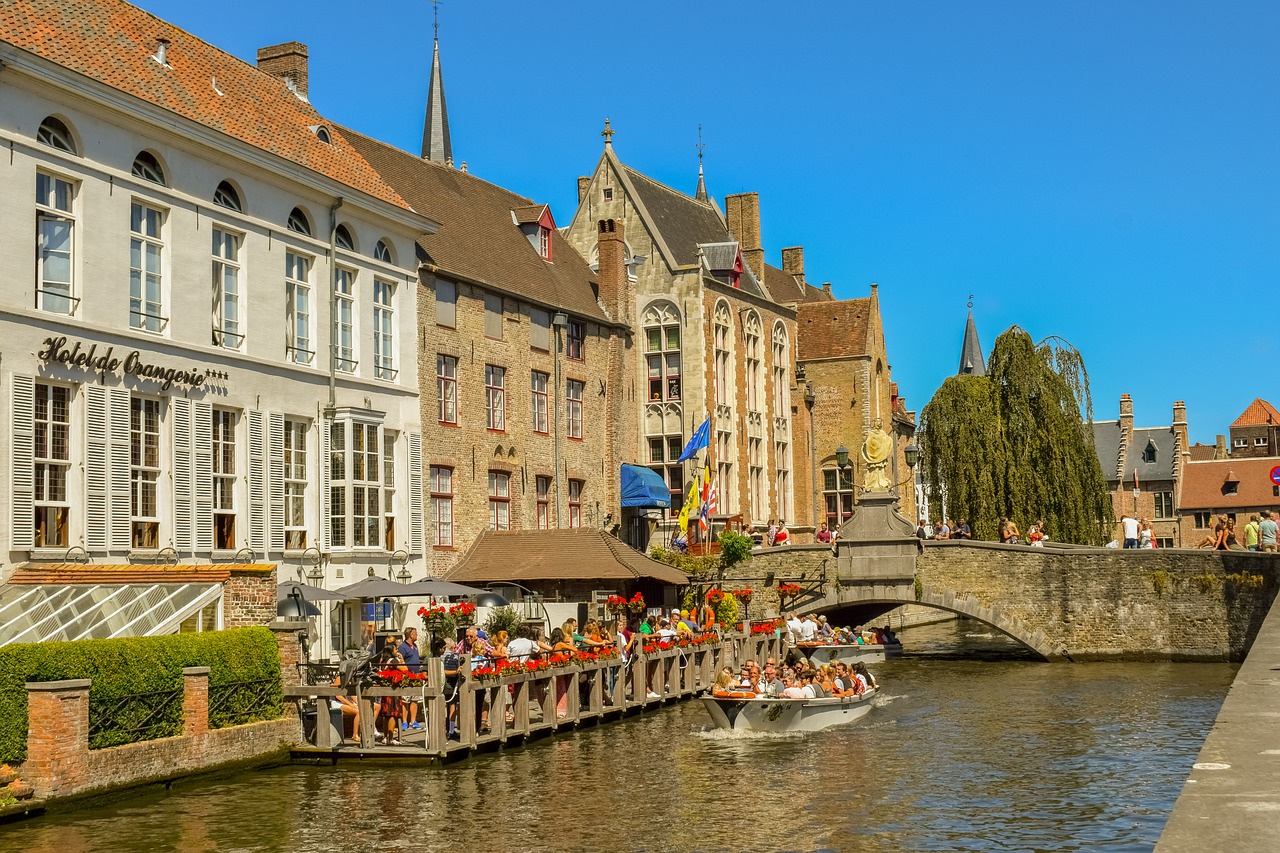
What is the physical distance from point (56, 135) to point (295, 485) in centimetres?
845

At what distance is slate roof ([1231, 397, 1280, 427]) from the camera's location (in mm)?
107438

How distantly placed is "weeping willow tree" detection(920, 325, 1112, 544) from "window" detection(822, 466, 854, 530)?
347 inches

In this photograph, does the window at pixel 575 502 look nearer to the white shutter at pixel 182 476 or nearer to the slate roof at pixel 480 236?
the slate roof at pixel 480 236

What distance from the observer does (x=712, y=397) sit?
45875mm

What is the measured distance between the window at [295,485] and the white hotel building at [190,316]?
0.15ft

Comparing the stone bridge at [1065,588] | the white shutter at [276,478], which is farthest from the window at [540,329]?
the white shutter at [276,478]

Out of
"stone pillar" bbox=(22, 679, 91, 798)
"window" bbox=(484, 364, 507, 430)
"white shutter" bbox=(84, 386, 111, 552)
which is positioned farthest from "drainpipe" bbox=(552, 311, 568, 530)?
"stone pillar" bbox=(22, 679, 91, 798)

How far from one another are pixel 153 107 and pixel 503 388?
1387 cm

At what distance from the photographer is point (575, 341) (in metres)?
41.0

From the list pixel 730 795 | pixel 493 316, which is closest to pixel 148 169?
pixel 493 316

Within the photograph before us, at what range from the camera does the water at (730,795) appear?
15.7 meters

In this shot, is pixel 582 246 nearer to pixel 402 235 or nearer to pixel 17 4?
pixel 402 235

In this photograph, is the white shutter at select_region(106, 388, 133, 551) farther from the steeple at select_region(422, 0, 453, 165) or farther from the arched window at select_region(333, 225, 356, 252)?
the steeple at select_region(422, 0, 453, 165)

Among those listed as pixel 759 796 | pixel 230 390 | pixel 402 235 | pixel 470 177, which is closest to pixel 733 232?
pixel 470 177
